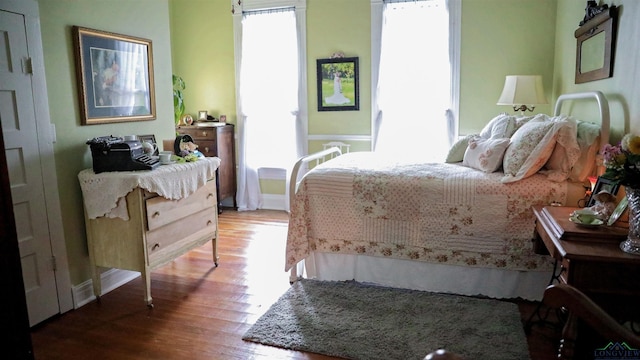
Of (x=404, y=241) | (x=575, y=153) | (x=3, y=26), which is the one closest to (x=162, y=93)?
(x=3, y=26)

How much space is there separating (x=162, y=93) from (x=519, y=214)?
2.97 metres

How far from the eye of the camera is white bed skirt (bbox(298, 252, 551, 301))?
9.39 ft

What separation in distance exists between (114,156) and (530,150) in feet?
8.77

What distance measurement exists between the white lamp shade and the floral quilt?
1.25 meters

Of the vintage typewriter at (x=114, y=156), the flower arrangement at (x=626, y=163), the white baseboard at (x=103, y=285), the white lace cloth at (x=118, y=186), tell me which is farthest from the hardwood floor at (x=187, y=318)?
the flower arrangement at (x=626, y=163)

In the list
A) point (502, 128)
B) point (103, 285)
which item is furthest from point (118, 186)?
point (502, 128)

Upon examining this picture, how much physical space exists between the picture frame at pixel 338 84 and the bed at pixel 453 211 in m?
1.93

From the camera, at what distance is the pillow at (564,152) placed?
8.64 feet

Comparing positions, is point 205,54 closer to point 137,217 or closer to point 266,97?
point 266,97

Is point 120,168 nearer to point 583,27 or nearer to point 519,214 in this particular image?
point 519,214

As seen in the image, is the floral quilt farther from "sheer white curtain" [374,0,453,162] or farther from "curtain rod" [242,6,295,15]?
"curtain rod" [242,6,295,15]

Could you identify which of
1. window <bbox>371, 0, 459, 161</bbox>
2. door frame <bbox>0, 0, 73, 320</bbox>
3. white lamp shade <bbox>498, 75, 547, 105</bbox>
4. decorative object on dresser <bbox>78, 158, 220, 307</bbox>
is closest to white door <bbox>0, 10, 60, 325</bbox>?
door frame <bbox>0, 0, 73, 320</bbox>

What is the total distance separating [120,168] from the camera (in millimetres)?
2926

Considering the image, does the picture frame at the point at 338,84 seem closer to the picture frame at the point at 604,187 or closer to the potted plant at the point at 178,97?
the potted plant at the point at 178,97
